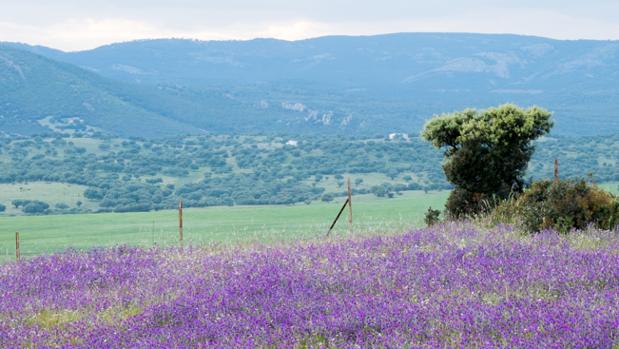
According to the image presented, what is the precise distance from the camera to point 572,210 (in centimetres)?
1461

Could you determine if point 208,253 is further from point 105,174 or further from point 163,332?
point 105,174

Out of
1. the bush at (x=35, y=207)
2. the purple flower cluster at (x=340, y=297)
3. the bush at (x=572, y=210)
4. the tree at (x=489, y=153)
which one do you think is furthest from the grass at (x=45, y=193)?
the purple flower cluster at (x=340, y=297)

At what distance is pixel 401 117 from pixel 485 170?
150 m

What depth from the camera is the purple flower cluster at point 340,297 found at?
7.39 m

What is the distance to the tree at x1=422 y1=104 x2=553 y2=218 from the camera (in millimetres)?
19141

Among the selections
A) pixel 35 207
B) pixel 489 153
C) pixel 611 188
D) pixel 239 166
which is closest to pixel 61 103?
pixel 239 166

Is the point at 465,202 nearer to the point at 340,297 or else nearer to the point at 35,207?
the point at 340,297

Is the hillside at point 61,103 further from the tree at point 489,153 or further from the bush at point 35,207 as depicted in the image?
the tree at point 489,153

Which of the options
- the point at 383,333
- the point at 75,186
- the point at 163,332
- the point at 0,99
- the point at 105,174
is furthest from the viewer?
the point at 0,99

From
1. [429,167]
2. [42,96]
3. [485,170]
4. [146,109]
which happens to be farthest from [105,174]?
[146,109]

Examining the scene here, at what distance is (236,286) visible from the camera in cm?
972

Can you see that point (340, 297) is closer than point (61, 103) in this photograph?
Yes

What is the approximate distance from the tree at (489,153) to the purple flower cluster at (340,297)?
19.8 ft

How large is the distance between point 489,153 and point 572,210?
4877mm
